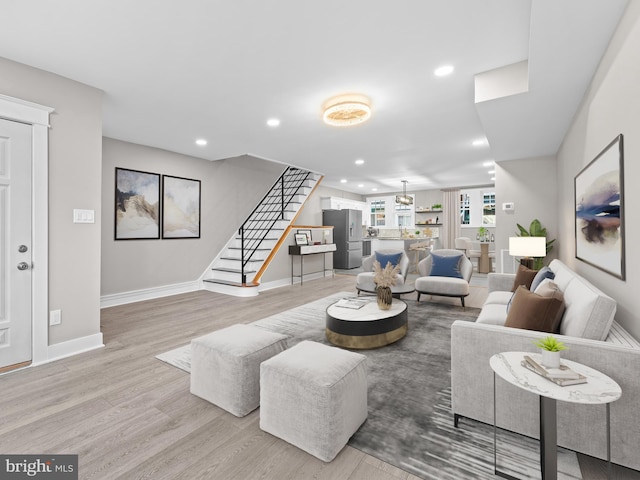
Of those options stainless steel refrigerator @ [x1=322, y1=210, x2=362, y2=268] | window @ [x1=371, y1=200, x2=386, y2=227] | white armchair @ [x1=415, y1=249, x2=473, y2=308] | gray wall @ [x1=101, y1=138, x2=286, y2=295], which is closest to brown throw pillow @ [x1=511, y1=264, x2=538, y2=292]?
white armchair @ [x1=415, y1=249, x2=473, y2=308]

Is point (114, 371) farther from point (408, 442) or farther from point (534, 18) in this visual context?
point (534, 18)

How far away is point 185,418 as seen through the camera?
1.96 metres

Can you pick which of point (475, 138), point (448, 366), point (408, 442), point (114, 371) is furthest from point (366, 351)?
point (475, 138)

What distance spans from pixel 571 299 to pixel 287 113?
3.43m

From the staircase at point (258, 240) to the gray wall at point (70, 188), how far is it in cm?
267

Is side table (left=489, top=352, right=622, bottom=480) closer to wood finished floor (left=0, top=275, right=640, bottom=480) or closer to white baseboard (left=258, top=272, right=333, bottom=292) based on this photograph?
wood finished floor (left=0, top=275, right=640, bottom=480)

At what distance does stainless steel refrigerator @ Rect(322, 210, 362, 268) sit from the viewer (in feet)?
29.9

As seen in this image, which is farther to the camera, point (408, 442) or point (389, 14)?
point (389, 14)

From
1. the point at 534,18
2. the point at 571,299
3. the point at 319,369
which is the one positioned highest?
the point at 534,18

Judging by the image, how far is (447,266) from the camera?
205 inches

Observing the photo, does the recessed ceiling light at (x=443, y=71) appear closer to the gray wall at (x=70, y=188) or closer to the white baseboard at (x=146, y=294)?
the gray wall at (x=70, y=188)

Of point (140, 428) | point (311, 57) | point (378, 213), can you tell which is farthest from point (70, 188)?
point (378, 213)

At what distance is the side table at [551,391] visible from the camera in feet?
3.83

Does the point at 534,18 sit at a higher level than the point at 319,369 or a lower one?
higher
